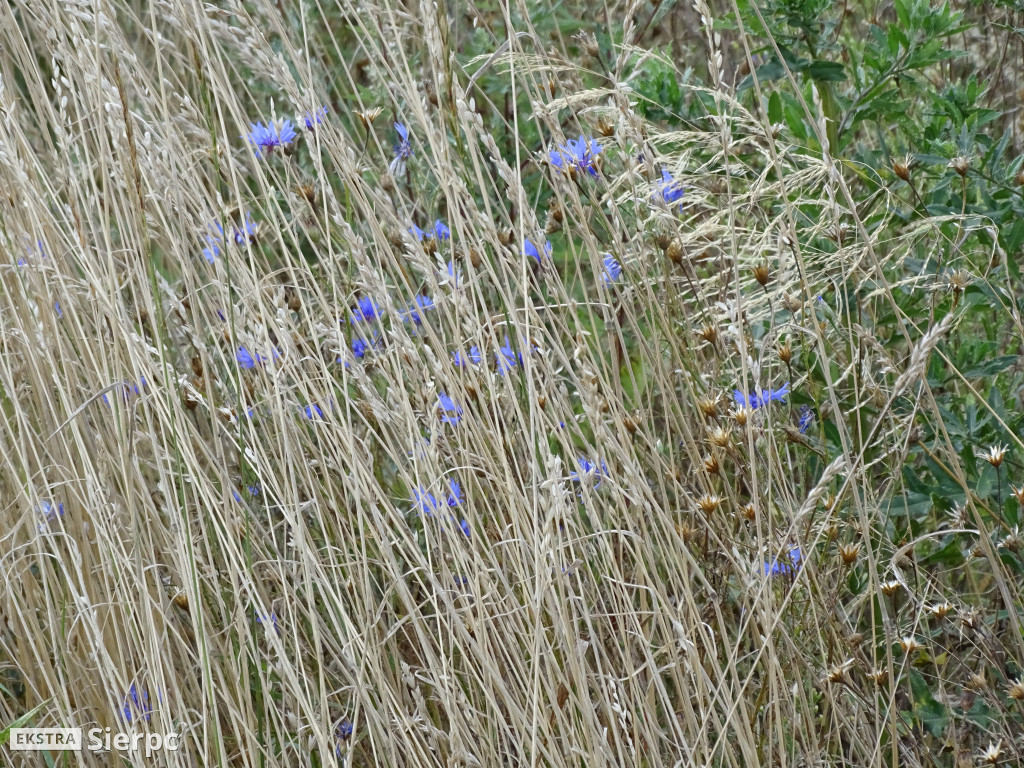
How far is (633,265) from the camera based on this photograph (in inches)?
59.7

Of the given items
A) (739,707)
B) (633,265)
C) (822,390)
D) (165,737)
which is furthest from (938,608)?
(165,737)

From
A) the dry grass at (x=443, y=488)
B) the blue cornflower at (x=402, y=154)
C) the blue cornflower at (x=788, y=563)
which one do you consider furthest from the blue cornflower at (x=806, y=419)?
the blue cornflower at (x=402, y=154)

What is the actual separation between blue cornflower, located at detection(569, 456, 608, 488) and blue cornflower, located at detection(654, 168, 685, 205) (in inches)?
12.9

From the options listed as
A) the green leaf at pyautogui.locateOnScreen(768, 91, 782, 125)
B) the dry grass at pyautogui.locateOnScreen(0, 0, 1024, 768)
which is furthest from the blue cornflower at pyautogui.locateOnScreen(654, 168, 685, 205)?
the green leaf at pyautogui.locateOnScreen(768, 91, 782, 125)

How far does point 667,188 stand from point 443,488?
1.72ft

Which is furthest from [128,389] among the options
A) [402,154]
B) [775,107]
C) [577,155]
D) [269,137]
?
[775,107]

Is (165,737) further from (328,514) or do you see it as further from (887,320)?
(887,320)

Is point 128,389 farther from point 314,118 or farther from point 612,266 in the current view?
point 612,266

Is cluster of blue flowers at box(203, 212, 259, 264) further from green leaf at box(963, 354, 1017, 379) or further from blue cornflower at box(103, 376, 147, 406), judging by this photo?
green leaf at box(963, 354, 1017, 379)

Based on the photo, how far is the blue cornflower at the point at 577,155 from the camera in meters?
1.27

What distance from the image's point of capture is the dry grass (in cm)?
113

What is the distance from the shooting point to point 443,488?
1.33 meters

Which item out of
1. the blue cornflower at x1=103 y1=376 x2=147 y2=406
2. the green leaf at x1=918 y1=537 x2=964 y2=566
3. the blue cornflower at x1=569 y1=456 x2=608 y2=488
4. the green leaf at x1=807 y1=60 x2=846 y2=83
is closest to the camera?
the blue cornflower at x1=569 y1=456 x2=608 y2=488

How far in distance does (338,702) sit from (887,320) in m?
0.96
